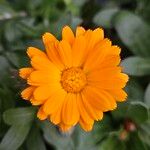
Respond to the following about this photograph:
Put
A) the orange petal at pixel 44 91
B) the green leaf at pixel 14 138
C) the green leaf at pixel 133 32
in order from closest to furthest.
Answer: the orange petal at pixel 44 91, the green leaf at pixel 14 138, the green leaf at pixel 133 32

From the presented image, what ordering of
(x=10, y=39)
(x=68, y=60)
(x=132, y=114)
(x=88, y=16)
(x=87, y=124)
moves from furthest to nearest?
(x=88, y=16) → (x=10, y=39) → (x=132, y=114) → (x=68, y=60) → (x=87, y=124)

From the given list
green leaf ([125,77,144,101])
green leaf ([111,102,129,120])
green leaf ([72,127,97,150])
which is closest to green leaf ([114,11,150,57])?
green leaf ([125,77,144,101])

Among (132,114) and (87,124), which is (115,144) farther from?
(87,124)

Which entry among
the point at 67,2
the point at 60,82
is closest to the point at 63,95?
the point at 60,82

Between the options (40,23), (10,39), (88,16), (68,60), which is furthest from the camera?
(88,16)

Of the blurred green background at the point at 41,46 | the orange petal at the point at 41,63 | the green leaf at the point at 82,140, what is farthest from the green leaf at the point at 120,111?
the orange petal at the point at 41,63

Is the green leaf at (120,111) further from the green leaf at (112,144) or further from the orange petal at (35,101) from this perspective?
the orange petal at (35,101)

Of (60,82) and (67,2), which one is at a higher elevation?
(67,2)
